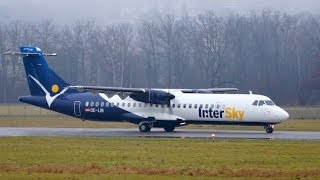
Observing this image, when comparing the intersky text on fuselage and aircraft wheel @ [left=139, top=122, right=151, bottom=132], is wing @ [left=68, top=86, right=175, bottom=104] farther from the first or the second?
the intersky text on fuselage

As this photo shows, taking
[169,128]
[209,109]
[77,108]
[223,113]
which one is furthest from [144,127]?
[223,113]

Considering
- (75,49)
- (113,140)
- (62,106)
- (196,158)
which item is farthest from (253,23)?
(196,158)

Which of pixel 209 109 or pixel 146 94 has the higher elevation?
pixel 146 94

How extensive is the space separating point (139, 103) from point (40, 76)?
630 centimetres

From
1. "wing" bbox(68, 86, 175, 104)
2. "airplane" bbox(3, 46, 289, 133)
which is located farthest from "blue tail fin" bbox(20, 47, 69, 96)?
"wing" bbox(68, 86, 175, 104)

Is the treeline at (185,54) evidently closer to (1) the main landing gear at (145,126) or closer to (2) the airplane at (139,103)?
(2) the airplane at (139,103)

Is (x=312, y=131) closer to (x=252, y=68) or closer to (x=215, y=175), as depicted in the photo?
(x=215, y=175)

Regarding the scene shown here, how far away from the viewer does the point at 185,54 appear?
101312mm

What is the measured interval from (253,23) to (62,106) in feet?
201

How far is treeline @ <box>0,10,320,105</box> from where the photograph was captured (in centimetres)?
9231

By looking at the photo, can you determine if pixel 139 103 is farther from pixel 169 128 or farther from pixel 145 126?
pixel 169 128

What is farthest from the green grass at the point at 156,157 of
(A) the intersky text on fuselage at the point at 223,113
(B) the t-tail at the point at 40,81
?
(B) the t-tail at the point at 40,81

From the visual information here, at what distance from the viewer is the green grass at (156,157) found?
949 inches

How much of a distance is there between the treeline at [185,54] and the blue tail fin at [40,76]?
129ft
